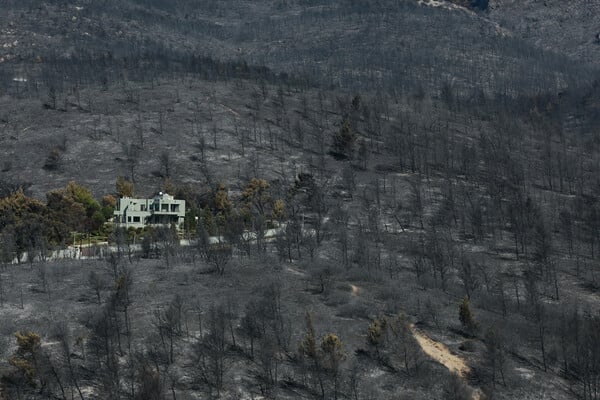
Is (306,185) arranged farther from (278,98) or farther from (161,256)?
(278,98)

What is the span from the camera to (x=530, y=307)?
75.2 metres

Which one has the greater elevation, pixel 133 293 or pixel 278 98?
pixel 278 98

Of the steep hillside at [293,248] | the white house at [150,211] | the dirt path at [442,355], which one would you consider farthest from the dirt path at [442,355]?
the white house at [150,211]

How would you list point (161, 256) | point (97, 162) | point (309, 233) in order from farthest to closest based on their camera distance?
point (97, 162) → point (309, 233) → point (161, 256)

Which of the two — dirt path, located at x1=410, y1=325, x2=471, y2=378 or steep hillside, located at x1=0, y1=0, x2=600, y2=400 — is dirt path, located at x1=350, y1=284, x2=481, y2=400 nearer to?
dirt path, located at x1=410, y1=325, x2=471, y2=378

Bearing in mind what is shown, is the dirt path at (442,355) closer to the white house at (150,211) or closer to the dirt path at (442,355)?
the dirt path at (442,355)

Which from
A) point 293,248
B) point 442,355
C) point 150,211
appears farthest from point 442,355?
point 150,211

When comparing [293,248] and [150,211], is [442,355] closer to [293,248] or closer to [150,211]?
[293,248]

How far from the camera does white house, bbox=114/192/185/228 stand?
4035 inches

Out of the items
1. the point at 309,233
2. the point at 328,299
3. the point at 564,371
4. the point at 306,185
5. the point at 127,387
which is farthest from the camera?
the point at 306,185

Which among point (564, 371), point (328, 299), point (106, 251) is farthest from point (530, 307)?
point (106, 251)

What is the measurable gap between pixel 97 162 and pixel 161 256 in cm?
4108

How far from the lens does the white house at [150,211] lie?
336 feet

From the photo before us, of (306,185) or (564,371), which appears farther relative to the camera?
(306,185)
